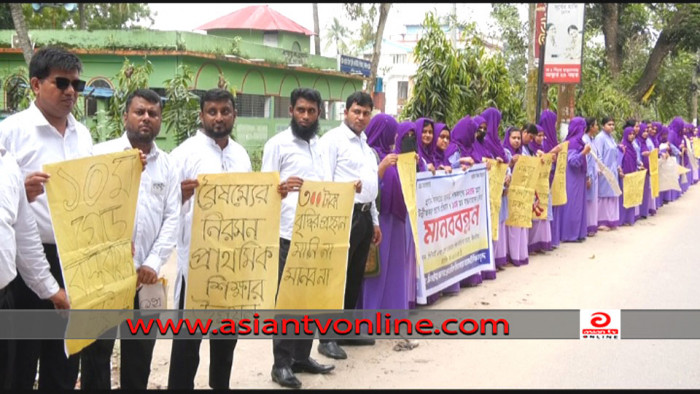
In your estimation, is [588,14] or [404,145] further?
[588,14]

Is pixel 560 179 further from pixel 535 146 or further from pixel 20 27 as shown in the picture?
pixel 20 27

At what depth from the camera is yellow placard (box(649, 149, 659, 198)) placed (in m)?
14.9

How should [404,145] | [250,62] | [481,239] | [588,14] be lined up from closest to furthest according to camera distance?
[404,145]
[481,239]
[250,62]
[588,14]

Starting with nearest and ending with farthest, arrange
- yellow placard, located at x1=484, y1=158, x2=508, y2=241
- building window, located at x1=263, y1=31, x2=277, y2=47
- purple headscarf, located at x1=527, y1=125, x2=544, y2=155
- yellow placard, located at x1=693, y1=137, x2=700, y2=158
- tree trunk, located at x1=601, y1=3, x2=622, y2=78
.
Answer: yellow placard, located at x1=484, y1=158, x2=508, y2=241
purple headscarf, located at x1=527, y1=125, x2=544, y2=155
yellow placard, located at x1=693, y1=137, x2=700, y2=158
tree trunk, located at x1=601, y1=3, x2=622, y2=78
building window, located at x1=263, y1=31, x2=277, y2=47

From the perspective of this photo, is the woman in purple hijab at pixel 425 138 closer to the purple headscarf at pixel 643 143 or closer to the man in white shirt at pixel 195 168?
the man in white shirt at pixel 195 168

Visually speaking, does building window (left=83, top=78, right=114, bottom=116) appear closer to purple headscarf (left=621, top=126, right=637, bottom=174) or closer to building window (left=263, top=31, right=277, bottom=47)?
purple headscarf (left=621, top=126, right=637, bottom=174)

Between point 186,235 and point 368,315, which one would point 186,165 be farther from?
point 368,315

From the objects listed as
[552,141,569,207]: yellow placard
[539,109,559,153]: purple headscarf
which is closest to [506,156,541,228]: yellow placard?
[552,141,569,207]: yellow placard

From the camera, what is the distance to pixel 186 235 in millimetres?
4086

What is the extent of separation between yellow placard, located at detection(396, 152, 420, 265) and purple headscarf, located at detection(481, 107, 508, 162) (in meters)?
2.74

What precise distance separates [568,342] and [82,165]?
162 inches

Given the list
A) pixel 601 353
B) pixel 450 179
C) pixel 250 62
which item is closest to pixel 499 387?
pixel 601 353

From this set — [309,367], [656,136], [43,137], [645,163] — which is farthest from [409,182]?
[656,136]

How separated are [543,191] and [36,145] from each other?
7.71 m
